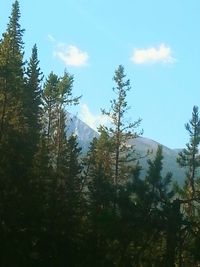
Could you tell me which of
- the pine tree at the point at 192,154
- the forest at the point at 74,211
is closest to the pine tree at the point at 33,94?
the forest at the point at 74,211

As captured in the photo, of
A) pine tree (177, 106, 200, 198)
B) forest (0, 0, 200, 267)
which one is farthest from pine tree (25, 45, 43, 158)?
pine tree (177, 106, 200, 198)

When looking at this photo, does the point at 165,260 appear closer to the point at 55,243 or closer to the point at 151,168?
the point at 151,168

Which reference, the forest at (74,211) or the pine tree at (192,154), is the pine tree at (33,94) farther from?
the pine tree at (192,154)

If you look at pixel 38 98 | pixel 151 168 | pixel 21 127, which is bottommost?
pixel 151 168

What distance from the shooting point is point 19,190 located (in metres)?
24.9

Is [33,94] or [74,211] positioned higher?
[33,94]

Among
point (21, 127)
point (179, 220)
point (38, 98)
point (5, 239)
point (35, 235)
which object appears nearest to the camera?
point (179, 220)

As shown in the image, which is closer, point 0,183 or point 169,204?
point 169,204

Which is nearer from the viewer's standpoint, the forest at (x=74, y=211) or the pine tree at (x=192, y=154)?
the forest at (x=74, y=211)

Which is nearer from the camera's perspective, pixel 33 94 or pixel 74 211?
pixel 74 211

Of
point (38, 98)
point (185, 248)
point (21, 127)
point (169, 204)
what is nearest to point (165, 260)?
point (185, 248)

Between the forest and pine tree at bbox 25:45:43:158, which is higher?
pine tree at bbox 25:45:43:158

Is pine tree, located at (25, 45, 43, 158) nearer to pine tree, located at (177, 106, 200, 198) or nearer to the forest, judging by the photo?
the forest

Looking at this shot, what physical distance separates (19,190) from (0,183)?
101 centimetres
